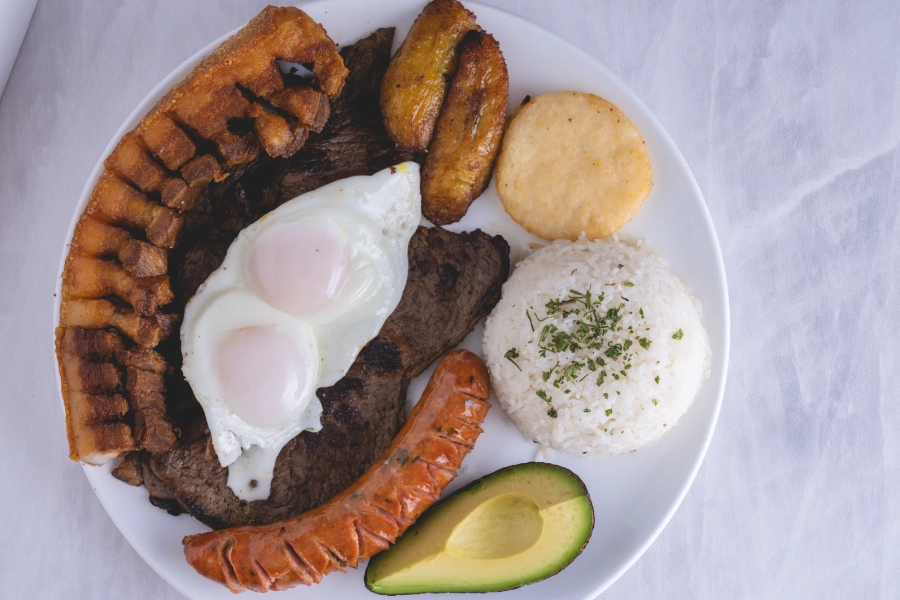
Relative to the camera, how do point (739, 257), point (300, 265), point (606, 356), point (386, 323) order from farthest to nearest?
point (739, 257) < point (386, 323) < point (606, 356) < point (300, 265)

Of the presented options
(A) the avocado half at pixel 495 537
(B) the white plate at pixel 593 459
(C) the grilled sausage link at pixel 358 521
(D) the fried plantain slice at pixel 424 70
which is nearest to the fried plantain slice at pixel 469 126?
(D) the fried plantain slice at pixel 424 70

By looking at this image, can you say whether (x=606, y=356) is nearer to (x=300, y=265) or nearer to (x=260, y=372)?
(x=300, y=265)

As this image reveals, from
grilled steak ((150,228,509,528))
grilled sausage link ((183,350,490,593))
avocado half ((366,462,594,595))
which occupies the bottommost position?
avocado half ((366,462,594,595))

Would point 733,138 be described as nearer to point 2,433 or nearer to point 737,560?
point 737,560

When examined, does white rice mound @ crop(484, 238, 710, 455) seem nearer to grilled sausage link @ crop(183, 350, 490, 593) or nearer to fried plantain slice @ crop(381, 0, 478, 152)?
grilled sausage link @ crop(183, 350, 490, 593)

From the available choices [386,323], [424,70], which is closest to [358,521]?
[386,323]

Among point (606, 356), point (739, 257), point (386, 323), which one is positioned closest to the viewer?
point (606, 356)

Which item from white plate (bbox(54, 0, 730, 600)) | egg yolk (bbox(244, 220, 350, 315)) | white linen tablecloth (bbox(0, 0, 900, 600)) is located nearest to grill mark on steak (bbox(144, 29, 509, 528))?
white plate (bbox(54, 0, 730, 600))
